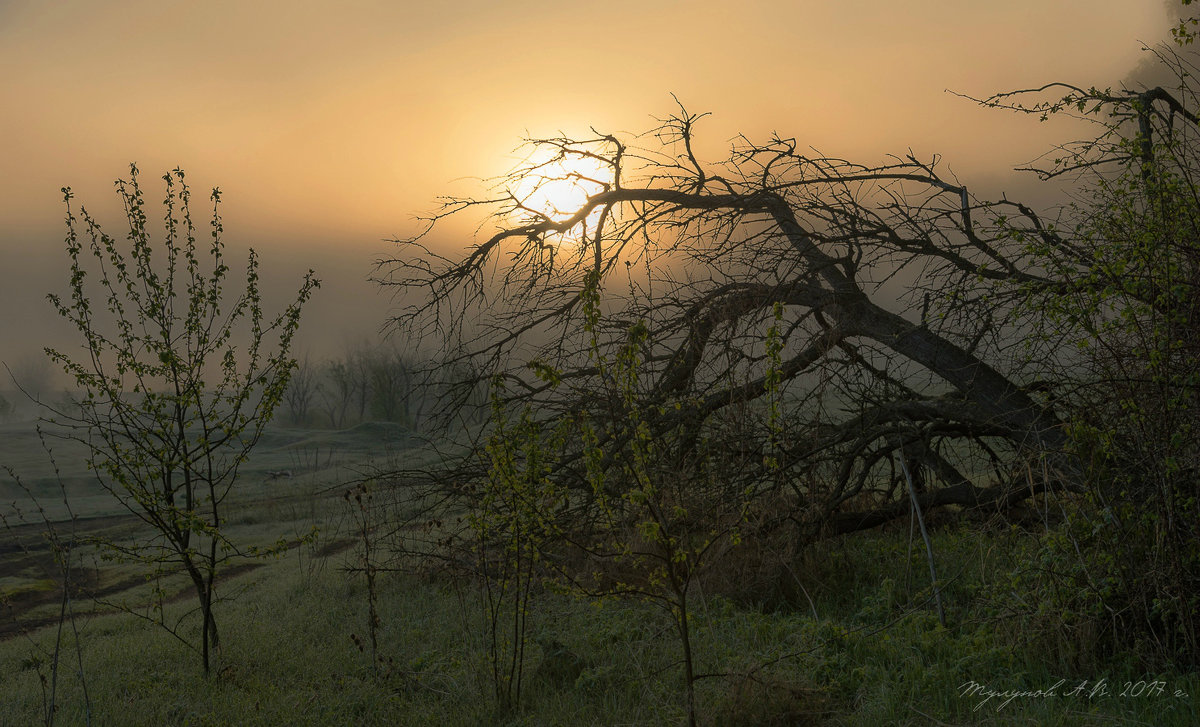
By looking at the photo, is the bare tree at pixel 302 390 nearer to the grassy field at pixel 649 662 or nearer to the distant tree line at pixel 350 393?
the distant tree line at pixel 350 393

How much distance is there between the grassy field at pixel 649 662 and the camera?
13.6 feet

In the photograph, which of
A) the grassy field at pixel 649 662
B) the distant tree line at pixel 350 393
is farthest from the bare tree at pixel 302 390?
the grassy field at pixel 649 662

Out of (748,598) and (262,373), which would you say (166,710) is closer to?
(262,373)

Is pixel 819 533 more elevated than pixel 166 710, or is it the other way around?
pixel 819 533

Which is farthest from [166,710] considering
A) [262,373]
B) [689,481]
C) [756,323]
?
[756,323]

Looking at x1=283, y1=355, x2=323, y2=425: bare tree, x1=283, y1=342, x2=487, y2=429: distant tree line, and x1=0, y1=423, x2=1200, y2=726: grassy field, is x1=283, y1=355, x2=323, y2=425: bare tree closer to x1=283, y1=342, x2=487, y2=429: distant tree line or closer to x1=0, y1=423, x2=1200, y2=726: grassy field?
x1=283, y1=342, x2=487, y2=429: distant tree line

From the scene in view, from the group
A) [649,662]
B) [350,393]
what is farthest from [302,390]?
[649,662]

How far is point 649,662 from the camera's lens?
5227 millimetres

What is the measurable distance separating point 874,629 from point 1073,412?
2040 millimetres

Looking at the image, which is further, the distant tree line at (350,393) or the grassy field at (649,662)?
the distant tree line at (350,393)

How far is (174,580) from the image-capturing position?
13.3 m

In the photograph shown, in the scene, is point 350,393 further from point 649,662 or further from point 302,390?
point 649,662

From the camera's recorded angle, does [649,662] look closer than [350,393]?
Yes

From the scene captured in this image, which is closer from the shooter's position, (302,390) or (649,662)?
(649,662)
